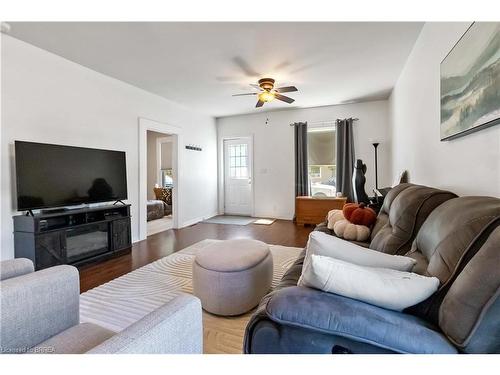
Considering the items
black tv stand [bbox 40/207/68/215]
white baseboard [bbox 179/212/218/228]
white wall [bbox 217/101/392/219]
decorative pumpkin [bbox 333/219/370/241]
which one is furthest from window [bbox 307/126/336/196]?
black tv stand [bbox 40/207/68/215]

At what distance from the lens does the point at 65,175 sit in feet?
10.1

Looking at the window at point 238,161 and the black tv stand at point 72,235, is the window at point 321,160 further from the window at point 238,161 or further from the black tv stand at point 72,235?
the black tv stand at point 72,235

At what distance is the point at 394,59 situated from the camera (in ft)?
10.9

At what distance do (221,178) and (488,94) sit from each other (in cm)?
588

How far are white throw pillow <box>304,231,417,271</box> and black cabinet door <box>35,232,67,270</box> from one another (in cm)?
284

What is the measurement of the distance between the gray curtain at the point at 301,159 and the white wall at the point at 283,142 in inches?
6.4

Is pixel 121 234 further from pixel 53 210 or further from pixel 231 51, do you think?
pixel 231 51

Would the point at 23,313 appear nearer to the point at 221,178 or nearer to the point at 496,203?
the point at 496,203

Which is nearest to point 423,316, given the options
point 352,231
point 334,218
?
point 352,231

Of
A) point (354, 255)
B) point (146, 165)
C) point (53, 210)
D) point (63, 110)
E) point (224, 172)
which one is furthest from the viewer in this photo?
point (224, 172)

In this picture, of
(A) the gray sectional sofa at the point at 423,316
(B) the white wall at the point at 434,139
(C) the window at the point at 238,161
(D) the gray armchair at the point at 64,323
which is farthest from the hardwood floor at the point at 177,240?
(A) the gray sectional sofa at the point at 423,316

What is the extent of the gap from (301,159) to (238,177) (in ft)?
5.77

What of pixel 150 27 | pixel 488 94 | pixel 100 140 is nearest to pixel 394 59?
→ pixel 488 94

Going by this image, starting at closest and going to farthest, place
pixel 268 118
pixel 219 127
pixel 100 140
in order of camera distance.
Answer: pixel 100 140 → pixel 268 118 → pixel 219 127
